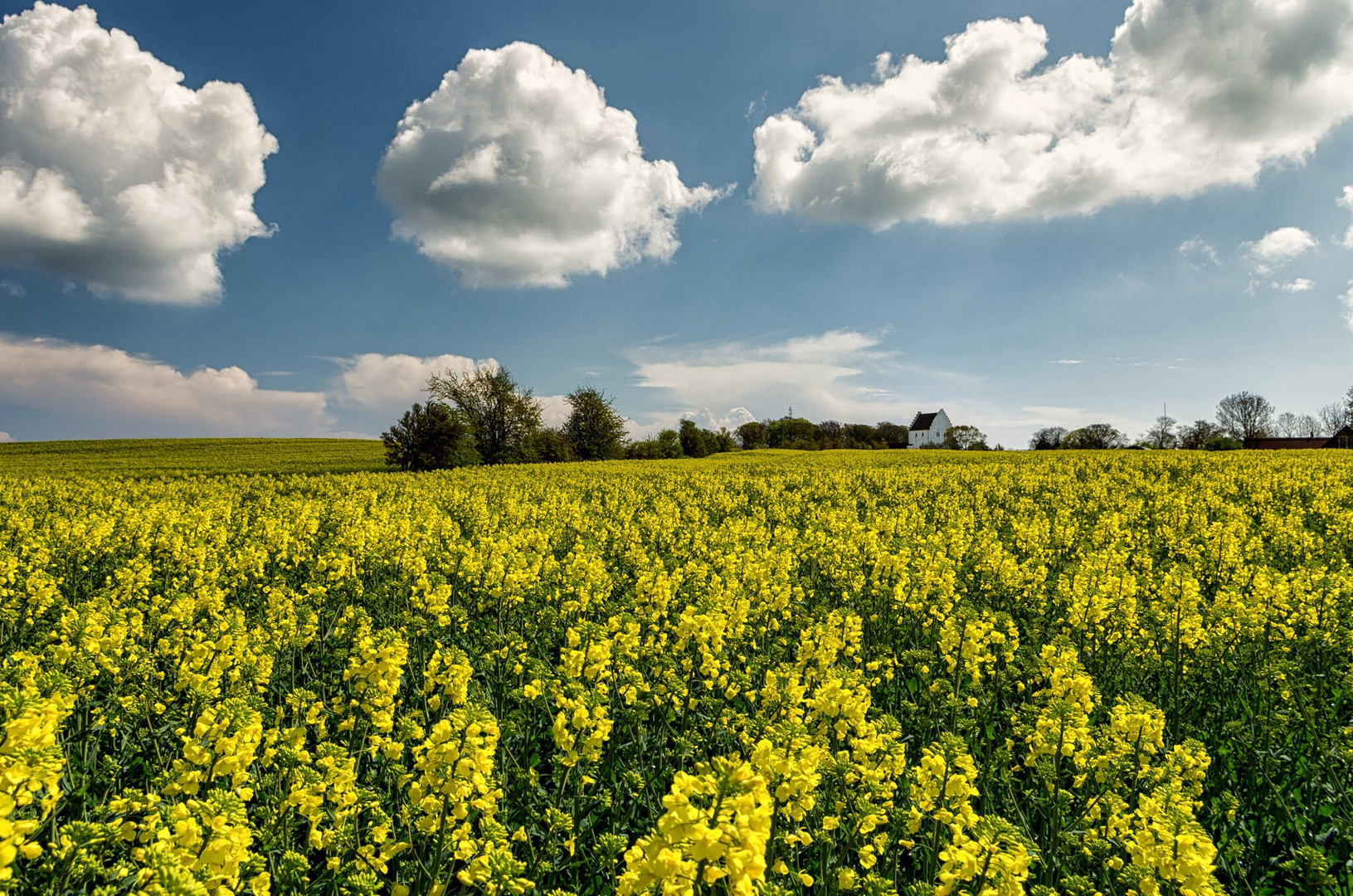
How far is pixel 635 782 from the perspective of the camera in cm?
320

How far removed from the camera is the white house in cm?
13162

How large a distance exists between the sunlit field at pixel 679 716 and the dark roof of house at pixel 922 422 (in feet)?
427

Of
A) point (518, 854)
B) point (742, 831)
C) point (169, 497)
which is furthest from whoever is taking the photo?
point (169, 497)

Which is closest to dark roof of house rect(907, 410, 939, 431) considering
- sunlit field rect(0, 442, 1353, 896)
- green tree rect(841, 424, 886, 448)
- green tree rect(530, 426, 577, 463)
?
green tree rect(841, 424, 886, 448)

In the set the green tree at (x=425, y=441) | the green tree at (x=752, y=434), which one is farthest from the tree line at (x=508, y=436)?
the green tree at (x=752, y=434)

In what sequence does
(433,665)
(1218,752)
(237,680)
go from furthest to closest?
(1218,752), (237,680), (433,665)

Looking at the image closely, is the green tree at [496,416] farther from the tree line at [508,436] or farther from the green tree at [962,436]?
the green tree at [962,436]

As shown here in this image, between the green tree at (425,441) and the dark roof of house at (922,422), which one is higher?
the dark roof of house at (922,422)

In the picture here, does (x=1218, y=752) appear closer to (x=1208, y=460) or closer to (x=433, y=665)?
(x=433, y=665)

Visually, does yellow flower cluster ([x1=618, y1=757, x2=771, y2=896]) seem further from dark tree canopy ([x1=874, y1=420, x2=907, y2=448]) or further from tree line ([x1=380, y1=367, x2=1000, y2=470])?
dark tree canopy ([x1=874, y1=420, x2=907, y2=448])

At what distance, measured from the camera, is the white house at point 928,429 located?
13162 centimetres

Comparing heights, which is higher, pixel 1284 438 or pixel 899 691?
pixel 1284 438

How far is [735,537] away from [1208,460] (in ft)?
91.1

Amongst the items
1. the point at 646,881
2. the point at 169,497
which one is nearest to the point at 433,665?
the point at 646,881
